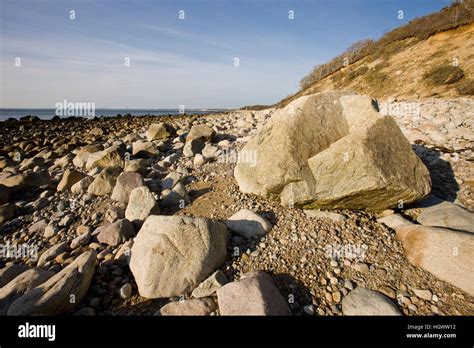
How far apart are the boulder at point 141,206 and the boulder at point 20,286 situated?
159 cm

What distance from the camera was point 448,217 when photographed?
384cm

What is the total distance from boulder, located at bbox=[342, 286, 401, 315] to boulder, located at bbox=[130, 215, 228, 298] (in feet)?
5.57

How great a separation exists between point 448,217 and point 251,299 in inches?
137

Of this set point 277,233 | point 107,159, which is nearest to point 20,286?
point 277,233

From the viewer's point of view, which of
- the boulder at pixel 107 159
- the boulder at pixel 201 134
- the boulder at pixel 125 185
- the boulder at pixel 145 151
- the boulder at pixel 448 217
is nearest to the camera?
the boulder at pixel 448 217

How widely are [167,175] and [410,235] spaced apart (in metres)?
5.61

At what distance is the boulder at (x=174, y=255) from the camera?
3105 mm

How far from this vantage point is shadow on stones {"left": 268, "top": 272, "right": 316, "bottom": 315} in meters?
2.90

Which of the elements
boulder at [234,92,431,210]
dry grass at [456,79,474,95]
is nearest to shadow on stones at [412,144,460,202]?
boulder at [234,92,431,210]

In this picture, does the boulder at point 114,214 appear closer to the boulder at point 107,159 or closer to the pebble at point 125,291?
the pebble at point 125,291

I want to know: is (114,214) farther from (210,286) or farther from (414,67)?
(414,67)

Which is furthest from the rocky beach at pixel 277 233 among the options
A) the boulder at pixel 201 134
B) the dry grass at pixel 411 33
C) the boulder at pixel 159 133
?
the dry grass at pixel 411 33

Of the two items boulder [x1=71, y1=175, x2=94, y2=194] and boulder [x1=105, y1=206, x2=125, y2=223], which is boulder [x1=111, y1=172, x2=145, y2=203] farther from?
boulder [x1=71, y1=175, x2=94, y2=194]

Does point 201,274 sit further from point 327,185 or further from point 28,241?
point 28,241
